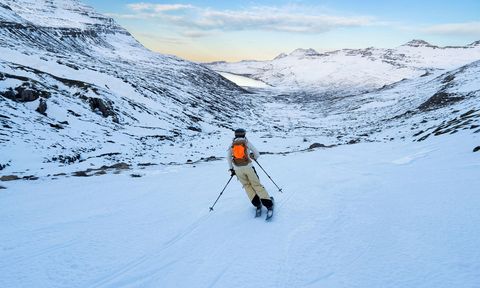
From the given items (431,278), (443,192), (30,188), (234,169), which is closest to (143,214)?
(234,169)

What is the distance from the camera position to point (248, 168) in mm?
8711

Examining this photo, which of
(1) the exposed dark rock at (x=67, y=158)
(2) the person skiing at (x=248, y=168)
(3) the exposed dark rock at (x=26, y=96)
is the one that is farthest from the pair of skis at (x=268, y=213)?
(3) the exposed dark rock at (x=26, y=96)

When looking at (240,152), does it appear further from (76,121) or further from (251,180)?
(76,121)

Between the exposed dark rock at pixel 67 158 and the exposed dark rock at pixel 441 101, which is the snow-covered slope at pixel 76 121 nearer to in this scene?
the exposed dark rock at pixel 67 158

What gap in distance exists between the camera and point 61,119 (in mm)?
32031

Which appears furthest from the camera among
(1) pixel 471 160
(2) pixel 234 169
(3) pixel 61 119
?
(3) pixel 61 119

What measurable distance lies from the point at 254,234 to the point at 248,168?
5.66 feet

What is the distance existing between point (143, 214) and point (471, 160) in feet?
35.8

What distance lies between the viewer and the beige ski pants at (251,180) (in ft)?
28.7

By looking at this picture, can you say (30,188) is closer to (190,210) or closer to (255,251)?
(190,210)

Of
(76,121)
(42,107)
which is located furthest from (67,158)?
(42,107)

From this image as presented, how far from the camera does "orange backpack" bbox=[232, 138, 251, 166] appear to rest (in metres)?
8.59

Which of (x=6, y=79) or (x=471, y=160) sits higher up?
(x=6, y=79)

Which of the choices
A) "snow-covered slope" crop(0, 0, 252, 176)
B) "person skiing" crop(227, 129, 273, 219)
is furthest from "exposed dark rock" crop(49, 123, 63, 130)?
"person skiing" crop(227, 129, 273, 219)
